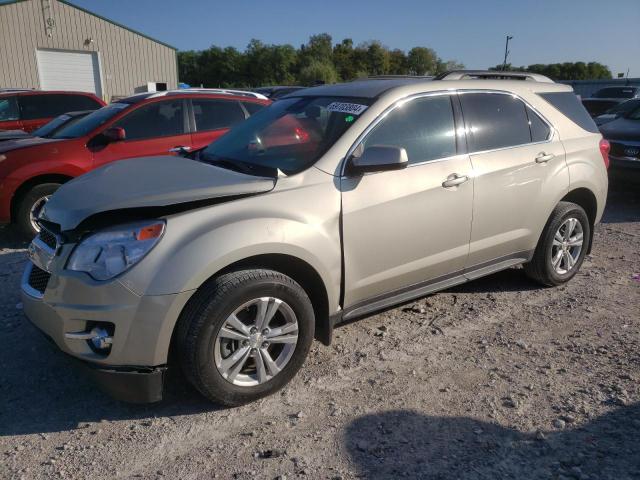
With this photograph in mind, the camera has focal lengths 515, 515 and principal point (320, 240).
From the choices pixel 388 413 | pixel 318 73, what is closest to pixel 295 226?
pixel 388 413

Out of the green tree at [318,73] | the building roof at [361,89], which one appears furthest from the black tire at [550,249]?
the green tree at [318,73]

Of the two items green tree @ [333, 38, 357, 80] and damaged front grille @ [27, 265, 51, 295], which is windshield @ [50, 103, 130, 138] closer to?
damaged front grille @ [27, 265, 51, 295]

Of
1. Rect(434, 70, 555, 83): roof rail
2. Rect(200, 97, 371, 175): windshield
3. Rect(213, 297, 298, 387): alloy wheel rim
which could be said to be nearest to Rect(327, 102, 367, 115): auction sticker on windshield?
Rect(200, 97, 371, 175): windshield

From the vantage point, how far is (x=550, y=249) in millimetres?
4410

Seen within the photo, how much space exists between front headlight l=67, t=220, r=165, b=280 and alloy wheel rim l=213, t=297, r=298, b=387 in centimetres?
58

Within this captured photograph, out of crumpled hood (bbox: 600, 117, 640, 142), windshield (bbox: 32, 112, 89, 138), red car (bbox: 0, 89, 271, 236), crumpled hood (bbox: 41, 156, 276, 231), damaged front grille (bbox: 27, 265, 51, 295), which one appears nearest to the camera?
crumpled hood (bbox: 41, 156, 276, 231)

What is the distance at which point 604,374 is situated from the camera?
3236 millimetres

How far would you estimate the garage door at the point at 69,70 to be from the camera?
25.3m

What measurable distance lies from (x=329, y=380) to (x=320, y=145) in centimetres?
149

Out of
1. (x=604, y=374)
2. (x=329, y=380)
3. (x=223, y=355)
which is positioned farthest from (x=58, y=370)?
(x=604, y=374)

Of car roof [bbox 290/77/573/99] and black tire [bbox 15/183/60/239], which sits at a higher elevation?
car roof [bbox 290/77/573/99]

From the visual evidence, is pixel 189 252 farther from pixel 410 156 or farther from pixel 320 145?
pixel 410 156

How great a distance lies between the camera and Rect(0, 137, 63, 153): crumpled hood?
5.93 meters

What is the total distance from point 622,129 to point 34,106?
33.7ft
